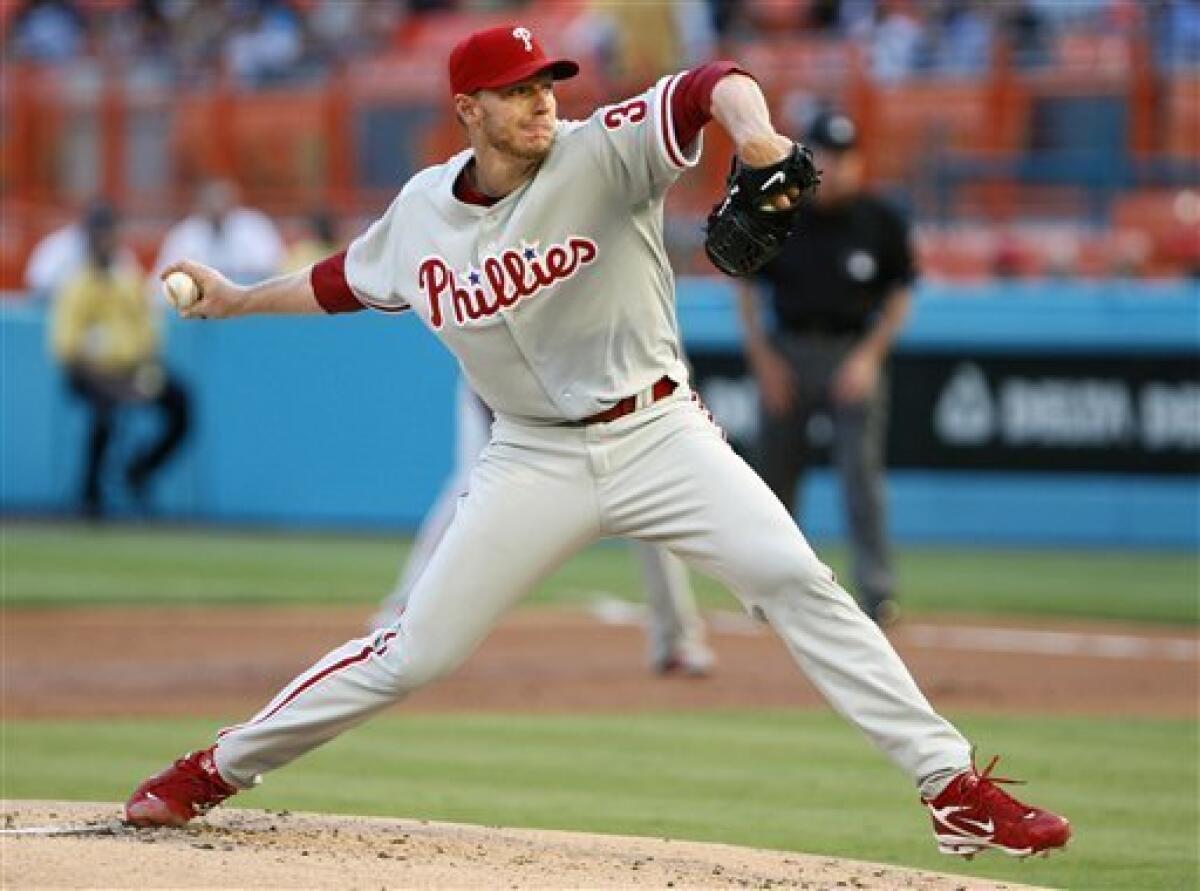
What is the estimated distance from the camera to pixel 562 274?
20.2 ft

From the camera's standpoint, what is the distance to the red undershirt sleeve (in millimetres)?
5727

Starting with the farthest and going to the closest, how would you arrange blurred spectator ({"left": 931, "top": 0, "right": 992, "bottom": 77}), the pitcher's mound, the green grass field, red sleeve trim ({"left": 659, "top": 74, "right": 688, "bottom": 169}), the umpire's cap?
1. blurred spectator ({"left": 931, "top": 0, "right": 992, "bottom": 77})
2. the umpire's cap
3. the green grass field
4. red sleeve trim ({"left": 659, "top": 74, "right": 688, "bottom": 169})
5. the pitcher's mound

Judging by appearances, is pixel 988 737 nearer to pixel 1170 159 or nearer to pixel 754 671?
pixel 754 671

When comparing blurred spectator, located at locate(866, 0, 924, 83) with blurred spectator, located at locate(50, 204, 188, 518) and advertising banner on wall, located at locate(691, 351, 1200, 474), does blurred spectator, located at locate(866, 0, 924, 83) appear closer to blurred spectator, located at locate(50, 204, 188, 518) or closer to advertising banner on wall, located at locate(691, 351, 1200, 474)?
advertising banner on wall, located at locate(691, 351, 1200, 474)

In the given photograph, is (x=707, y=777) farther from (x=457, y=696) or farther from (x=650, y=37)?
(x=650, y=37)

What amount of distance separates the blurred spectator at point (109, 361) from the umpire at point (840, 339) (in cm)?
840

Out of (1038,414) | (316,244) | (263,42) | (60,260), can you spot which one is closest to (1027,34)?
(1038,414)

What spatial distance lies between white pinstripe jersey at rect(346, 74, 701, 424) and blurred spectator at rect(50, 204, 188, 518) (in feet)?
43.9

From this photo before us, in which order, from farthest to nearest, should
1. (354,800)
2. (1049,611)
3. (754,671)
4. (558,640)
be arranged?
(1049,611) → (558,640) → (754,671) → (354,800)

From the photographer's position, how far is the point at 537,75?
6.12m

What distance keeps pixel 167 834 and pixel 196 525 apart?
42.8 feet

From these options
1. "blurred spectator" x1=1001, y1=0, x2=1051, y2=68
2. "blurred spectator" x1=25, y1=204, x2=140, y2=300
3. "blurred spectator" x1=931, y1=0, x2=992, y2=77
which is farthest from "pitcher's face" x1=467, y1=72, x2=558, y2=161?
"blurred spectator" x1=25, y1=204, x2=140, y2=300

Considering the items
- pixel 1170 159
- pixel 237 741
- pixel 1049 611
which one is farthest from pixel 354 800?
pixel 1170 159

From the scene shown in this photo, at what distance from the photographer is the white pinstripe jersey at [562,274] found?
610cm
